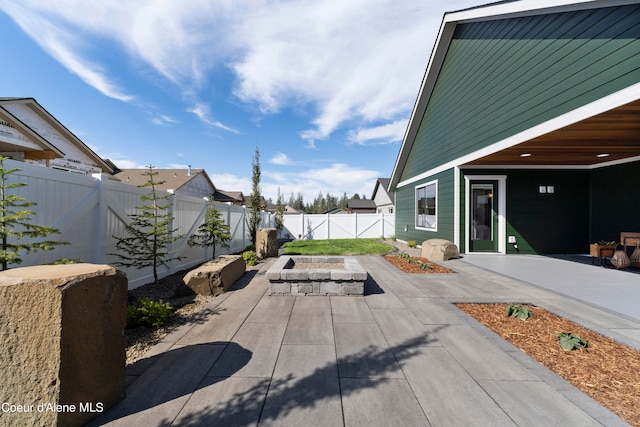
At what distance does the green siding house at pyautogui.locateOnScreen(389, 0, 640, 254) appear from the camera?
452 cm

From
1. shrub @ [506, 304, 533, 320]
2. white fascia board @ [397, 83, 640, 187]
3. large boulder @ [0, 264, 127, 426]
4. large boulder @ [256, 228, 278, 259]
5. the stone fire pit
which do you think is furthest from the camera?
large boulder @ [256, 228, 278, 259]

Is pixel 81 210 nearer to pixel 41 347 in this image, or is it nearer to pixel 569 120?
pixel 41 347

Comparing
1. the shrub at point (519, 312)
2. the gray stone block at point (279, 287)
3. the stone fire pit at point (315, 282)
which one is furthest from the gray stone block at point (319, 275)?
the shrub at point (519, 312)

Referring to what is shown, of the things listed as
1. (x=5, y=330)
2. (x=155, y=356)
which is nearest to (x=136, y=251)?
(x=155, y=356)

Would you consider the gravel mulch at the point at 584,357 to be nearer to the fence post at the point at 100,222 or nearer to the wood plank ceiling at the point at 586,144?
the wood plank ceiling at the point at 586,144

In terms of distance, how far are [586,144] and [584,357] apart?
19.6 ft

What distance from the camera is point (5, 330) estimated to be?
1.63 meters

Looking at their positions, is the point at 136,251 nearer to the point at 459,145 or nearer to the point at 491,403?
the point at 491,403

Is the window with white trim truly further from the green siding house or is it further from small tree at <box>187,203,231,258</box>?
small tree at <box>187,203,231,258</box>

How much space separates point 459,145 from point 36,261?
35.4ft

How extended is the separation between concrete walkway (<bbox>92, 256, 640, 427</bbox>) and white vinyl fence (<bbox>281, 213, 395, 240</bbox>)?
12.9m

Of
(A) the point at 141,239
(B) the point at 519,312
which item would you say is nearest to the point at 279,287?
(A) the point at 141,239

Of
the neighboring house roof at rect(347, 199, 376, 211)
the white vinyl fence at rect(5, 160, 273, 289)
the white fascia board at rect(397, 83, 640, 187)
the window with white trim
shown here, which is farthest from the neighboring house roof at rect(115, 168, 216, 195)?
the white fascia board at rect(397, 83, 640, 187)

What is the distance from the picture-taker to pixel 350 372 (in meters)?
2.42
